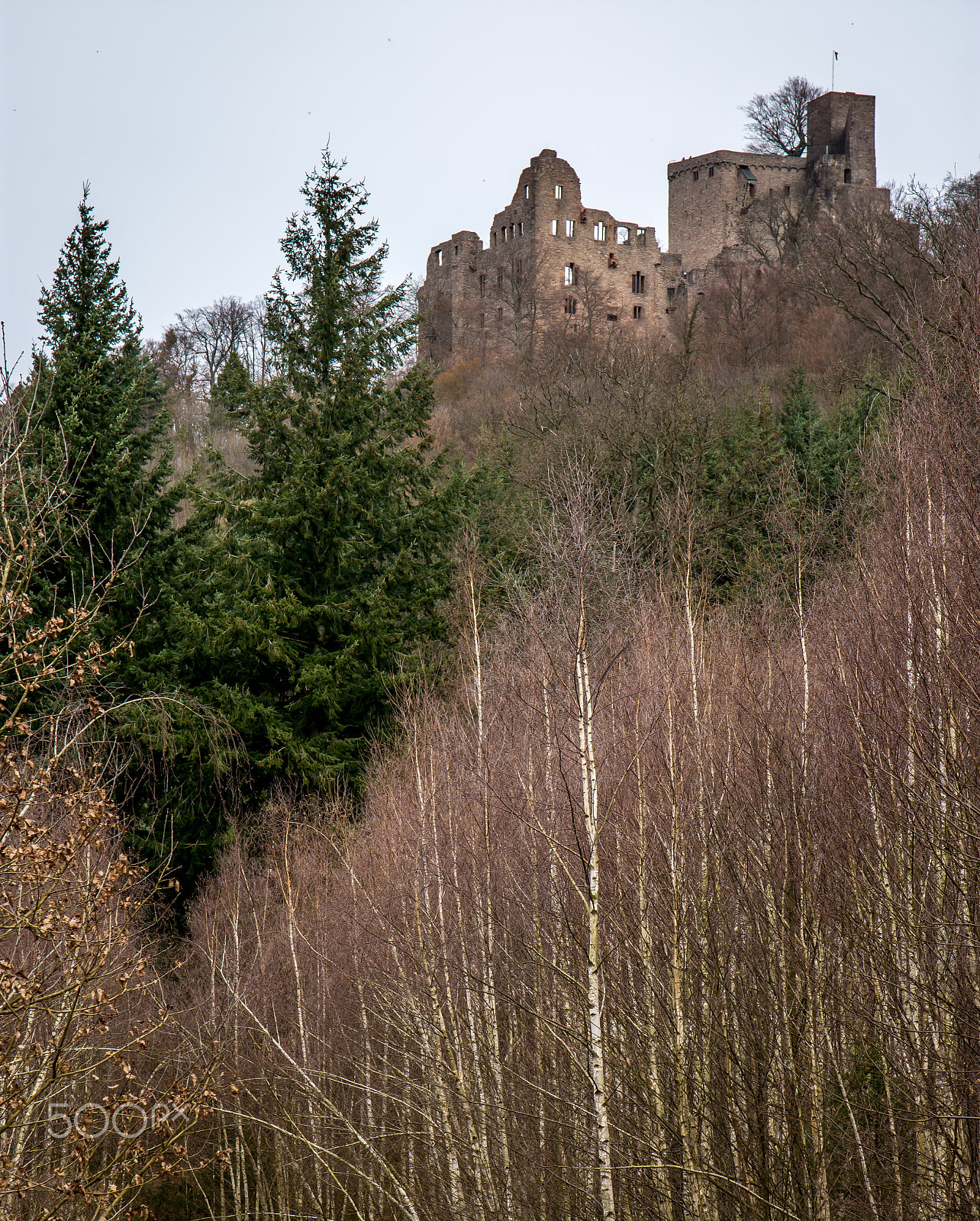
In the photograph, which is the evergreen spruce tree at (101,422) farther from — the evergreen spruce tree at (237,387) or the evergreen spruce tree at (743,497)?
the evergreen spruce tree at (743,497)

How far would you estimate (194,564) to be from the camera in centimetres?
1853

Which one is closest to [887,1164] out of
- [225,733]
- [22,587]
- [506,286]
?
[22,587]

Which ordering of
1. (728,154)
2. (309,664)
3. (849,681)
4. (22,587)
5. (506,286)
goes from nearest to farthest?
(22,587) < (849,681) < (309,664) < (506,286) < (728,154)

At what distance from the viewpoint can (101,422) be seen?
58.4ft

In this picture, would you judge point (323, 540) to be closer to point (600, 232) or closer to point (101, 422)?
point (101, 422)

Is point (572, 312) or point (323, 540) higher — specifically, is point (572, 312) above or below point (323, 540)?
above

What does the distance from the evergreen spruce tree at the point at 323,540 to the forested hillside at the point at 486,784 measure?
3.6 inches

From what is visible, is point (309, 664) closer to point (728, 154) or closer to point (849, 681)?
point (849, 681)

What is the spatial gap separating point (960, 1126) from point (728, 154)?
1917 inches

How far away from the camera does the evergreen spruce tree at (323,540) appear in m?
17.3

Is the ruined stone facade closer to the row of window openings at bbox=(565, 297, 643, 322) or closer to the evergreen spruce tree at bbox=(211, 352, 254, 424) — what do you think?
the row of window openings at bbox=(565, 297, 643, 322)

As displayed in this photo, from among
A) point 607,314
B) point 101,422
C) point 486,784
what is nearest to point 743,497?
point 101,422

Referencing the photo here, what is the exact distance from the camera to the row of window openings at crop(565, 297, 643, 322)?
43.9m

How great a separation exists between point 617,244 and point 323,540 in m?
32.3
